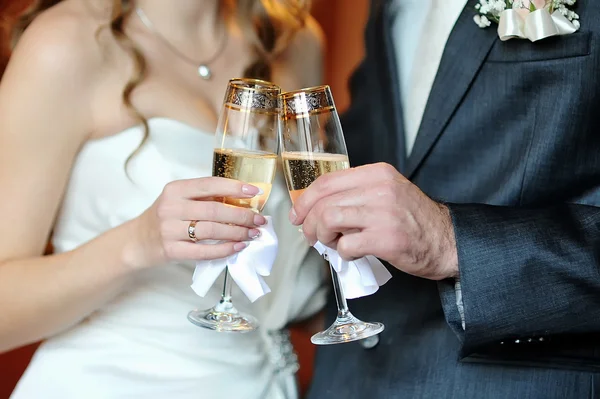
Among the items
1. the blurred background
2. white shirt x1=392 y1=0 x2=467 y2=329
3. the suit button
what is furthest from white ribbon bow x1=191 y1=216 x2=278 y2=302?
the blurred background

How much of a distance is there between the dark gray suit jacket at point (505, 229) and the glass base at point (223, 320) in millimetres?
399

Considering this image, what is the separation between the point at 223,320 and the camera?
1.58m

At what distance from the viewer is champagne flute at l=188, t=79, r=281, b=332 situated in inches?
55.8

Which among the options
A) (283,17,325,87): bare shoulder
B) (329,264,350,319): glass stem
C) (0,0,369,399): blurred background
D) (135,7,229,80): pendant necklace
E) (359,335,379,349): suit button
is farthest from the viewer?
(0,0,369,399): blurred background

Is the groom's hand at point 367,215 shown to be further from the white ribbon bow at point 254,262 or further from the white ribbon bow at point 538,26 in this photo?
the white ribbon bow at point 538,26

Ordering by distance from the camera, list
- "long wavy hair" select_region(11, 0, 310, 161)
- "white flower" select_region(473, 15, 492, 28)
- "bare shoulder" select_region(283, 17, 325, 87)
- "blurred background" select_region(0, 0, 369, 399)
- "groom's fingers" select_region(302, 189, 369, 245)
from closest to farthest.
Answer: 1. "groom's fingers" select_region(302, 189, 369, 245)
2. "white flower" select_region(473, 15, 492, 28)
3. "long wavy hair" select_region(11, 0, 310, 161)
4. "bare shoulder" select_region(283, 17, 325, 87)
5. "blurred background" select_region(0, 0, 369, 399)

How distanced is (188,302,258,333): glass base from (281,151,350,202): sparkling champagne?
33 cm

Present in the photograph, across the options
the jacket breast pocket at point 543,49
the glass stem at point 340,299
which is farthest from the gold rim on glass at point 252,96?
the jacket breast pocket at point 543,49

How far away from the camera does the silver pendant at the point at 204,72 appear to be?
214 cm

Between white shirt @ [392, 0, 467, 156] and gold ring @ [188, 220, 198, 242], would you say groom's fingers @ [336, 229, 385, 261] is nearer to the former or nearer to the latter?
gold ring @ [188, 220, 198, 242]

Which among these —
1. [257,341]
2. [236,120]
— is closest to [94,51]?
[236,120]

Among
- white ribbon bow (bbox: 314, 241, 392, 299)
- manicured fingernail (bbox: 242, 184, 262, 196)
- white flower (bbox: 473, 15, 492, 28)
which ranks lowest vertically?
white ribbon bow (bbox: 314, 241, 392, 299)

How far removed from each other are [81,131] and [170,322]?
1.68 ft

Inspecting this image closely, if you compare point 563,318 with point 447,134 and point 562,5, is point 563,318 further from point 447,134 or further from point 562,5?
point 562,5
